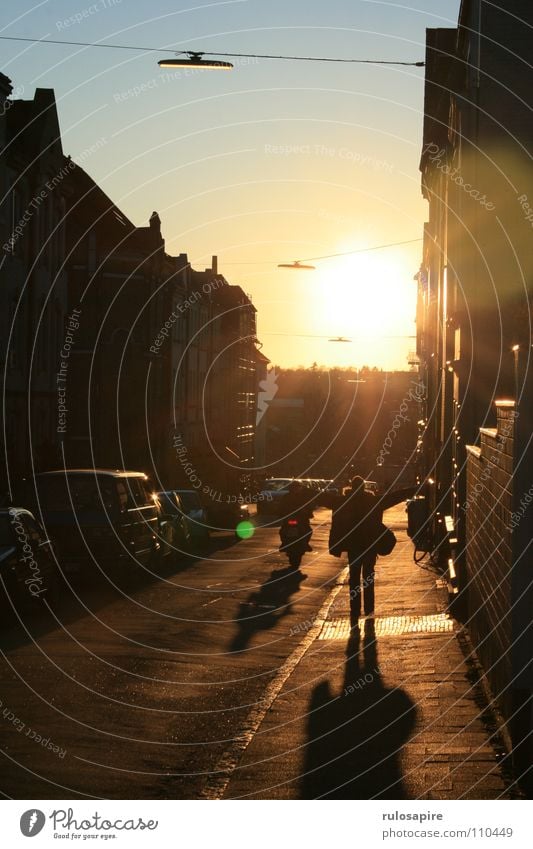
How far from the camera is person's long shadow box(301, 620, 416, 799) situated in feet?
25.7

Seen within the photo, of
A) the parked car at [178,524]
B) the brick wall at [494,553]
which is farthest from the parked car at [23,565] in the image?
the parked car at [178,524]

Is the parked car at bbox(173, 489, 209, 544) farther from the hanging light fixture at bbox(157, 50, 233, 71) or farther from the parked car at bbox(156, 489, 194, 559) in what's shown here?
the hanging light fixture at bbox(157, 50, 233, 71)

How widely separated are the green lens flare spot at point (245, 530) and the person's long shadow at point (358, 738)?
2814cm

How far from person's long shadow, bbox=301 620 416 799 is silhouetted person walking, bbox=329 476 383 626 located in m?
3.27

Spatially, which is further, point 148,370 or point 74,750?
point 148,370

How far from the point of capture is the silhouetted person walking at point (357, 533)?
16.2 meters

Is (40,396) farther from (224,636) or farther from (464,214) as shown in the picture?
(224,636)

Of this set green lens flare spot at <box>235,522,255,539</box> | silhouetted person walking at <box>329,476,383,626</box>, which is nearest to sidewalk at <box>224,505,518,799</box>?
silhouetted person walking at <box>329,476,383,626</box>

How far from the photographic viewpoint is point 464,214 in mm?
22828

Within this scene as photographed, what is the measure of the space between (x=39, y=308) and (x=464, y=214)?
1793cm

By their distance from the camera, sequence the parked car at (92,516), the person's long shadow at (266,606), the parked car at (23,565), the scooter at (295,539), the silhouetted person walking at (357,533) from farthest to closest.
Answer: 1. the scooter at (295,539)
2. the parked car at (92,516)
3. the parked car at (23,565)
4. the person's long shadow at (266,606)
5. the silhouetted person walking at (357,533)

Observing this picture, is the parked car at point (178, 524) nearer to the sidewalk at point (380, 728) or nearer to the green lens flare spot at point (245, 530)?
the green lens flare spot at point (245, 530)

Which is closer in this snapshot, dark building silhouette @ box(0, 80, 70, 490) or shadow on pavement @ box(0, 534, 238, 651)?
shadow on pavement @ box(0, 534, 238, 651)

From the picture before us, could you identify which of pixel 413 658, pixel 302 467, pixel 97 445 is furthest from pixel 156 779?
pixel 302 467
